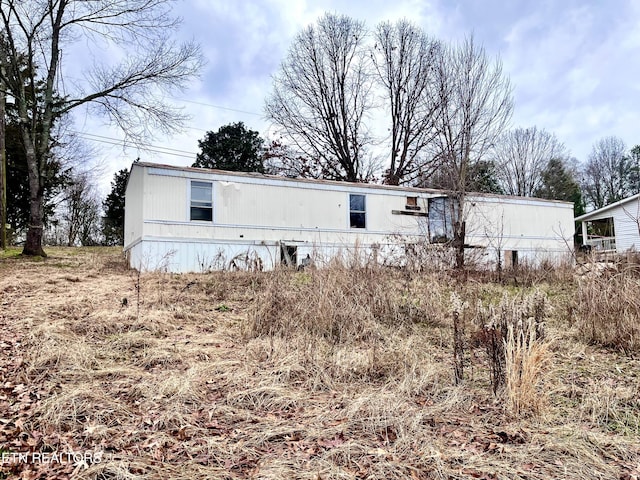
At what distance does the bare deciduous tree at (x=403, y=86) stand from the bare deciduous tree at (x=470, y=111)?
10014 millimetres

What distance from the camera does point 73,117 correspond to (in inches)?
582

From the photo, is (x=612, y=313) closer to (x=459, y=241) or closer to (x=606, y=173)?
(x=459, y=241)

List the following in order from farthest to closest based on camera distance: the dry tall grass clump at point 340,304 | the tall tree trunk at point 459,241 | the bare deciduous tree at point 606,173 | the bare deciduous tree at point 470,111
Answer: the bare deciduous tree at point 606,173 → the bare deciduous tree at point 470,111 → the tall tree trunk at point 459,241 → the dry tall grass clump at point 340,304

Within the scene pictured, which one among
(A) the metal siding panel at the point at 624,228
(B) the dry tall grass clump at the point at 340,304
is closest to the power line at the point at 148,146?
(B) the dry tall grass clump at the point at 340,304

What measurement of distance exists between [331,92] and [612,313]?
18.8 m

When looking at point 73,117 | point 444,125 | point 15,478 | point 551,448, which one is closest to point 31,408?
point 15,478

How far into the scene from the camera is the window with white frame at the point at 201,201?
10.1 metres

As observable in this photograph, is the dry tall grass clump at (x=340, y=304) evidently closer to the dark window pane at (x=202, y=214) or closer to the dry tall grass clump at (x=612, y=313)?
the dry tall grass clump at (x=612, y=313)

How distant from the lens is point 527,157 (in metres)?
25.9

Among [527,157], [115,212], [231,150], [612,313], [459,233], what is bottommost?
[612,313]

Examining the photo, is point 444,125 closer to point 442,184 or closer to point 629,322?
point 442,184

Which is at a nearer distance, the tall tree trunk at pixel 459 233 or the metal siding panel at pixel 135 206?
the tall tree trunk at pixel 459 233

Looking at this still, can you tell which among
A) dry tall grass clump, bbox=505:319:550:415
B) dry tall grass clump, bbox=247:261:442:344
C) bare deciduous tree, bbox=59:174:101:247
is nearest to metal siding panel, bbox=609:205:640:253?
dry tall grass clump, bbox=247:261:442:344

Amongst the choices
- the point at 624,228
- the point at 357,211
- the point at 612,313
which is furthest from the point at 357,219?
the point at 624,228
